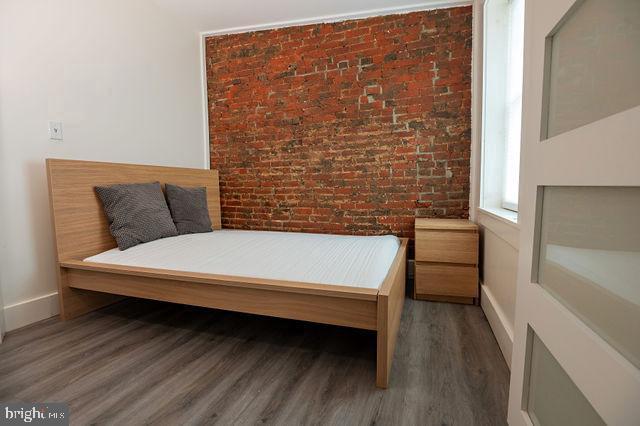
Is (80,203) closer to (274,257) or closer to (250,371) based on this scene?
(274,257)

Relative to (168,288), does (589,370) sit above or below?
above

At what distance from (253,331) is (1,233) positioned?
1654 mm

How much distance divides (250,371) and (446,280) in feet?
5.16

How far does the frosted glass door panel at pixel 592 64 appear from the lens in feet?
1.80

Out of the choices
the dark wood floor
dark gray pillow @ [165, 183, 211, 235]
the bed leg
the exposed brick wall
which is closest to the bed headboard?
the bed leg

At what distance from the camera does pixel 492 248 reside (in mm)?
2076

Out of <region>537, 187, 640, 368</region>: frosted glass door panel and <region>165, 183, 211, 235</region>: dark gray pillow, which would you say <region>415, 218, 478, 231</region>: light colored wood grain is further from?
<region>165, 183, 211, 235</region>: dark gray pillow

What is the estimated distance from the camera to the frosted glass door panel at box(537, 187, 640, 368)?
534 millimetres

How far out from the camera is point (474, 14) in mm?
2582

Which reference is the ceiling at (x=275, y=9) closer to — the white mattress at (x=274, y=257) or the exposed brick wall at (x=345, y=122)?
the exposed brick wall at (x=345, y=122)

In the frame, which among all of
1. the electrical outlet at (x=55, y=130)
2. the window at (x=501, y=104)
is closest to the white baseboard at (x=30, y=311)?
the electrical outlet at (x=55, y=130)

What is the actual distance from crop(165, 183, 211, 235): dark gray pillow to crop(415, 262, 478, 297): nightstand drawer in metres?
1.91

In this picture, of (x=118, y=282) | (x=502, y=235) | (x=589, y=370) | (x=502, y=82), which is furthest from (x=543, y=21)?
(x=118, y=282)

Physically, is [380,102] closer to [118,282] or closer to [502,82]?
[502,82]
